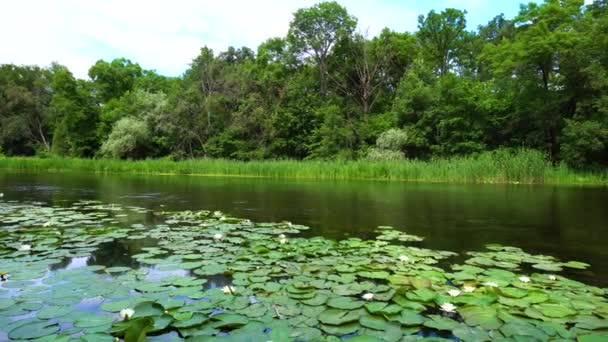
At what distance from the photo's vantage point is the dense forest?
23719 millimetres

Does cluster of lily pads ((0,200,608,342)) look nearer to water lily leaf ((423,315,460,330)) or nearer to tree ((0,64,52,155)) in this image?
water lily leaf ((423,315,460,330))

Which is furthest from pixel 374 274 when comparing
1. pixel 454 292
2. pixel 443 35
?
pixel 443 35

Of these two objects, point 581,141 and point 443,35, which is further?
point 443,35

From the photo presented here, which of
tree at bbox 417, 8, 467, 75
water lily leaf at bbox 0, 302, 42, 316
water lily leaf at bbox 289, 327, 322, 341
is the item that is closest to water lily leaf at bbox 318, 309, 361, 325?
water lily leaf at bbox 289, 327, 322, 341

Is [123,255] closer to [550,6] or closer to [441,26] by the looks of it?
[550,6]

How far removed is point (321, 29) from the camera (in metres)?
35.9

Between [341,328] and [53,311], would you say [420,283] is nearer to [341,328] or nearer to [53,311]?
[341,328]

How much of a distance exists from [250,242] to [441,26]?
38.2 metres

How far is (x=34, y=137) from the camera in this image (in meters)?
45.9

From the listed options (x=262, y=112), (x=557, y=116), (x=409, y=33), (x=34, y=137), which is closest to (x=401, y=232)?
(x=557, y=116)

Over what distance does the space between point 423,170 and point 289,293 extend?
17.8 m

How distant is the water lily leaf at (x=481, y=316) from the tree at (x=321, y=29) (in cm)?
3365

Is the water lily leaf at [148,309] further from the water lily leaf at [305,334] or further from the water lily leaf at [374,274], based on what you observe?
the water lily leaf at [374,274]

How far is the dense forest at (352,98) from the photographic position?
77.8 ft
